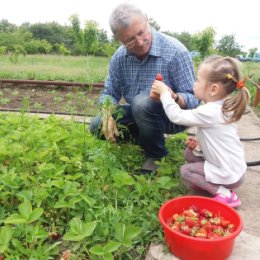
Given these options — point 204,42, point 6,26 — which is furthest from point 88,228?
point 6,26

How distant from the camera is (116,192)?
7.03 feet

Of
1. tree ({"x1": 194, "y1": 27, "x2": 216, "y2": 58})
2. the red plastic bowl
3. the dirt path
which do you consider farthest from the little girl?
tree ({"x1": 194, "y1": 27, "x2": 216, "y2": 58})

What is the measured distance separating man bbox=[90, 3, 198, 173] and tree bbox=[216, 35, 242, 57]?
1507 centimetres

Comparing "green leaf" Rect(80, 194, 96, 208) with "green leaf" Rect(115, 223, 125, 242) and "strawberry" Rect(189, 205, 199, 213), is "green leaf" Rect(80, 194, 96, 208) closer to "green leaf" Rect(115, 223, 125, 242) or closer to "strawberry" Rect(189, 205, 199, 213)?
"green leaf" Rect(115, 223, 125, 242)

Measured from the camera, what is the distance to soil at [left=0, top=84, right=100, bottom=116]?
507cm

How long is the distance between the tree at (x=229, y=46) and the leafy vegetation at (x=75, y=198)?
15.4 m

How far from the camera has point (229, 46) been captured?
59.2 feet

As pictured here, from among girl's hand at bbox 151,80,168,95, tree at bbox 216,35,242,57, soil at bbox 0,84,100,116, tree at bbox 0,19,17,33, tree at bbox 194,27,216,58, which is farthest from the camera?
tree at bbox 0,19,17,33

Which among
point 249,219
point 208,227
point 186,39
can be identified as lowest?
point 186,39

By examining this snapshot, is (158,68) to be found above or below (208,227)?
above

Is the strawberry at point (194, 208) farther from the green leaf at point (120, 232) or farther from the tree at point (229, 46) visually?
the tree at point (229, 46)

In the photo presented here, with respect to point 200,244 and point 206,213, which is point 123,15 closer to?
point 206,213

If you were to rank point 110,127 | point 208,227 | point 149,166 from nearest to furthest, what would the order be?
point 208,227 → point 110,127 → point 149,166

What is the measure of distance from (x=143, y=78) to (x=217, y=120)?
29.0 inches
